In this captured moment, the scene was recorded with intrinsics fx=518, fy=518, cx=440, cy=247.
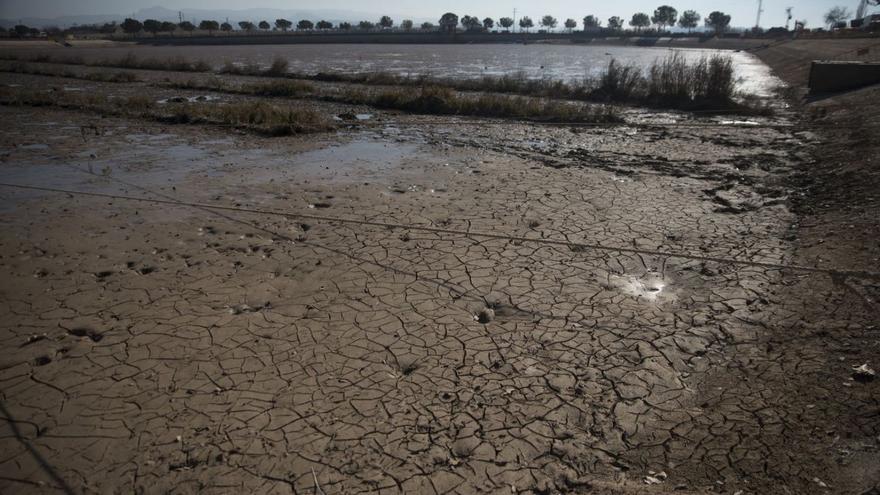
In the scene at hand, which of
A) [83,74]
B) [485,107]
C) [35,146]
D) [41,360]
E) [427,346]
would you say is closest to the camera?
[41,360]

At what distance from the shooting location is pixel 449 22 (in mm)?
109250

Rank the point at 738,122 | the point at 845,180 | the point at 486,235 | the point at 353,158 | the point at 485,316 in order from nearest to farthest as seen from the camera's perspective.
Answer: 1. the point at 485,316
2. the point at 486,235
3. the point at 845,180
4. the point at 353,158
5. the point at 738,122

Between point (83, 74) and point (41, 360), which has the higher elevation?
point (83, 74)

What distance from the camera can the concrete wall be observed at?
52.3ft

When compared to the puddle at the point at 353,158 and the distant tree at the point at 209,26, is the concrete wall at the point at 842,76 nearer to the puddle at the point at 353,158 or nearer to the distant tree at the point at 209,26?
the puddle at the point at 353,158

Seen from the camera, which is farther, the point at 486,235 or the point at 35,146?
the point at 35,146

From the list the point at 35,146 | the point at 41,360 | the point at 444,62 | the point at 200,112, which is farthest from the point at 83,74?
the point at 41,360

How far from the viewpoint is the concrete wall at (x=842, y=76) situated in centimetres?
1593

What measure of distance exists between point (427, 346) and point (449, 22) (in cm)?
11564

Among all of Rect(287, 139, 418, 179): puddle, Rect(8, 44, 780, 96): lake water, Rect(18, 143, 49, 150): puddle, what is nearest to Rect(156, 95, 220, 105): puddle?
Rect(18, 143, 49, 150): puddle

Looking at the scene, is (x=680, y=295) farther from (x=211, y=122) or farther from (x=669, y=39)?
(x=669, y=39)

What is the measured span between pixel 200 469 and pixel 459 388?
170 cm

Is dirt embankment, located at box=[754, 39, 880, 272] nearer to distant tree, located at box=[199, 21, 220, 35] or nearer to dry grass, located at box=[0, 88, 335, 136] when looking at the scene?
dry grass, located at box=[0, 88, 335, 136]

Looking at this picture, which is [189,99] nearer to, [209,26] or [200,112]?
[200,112]
